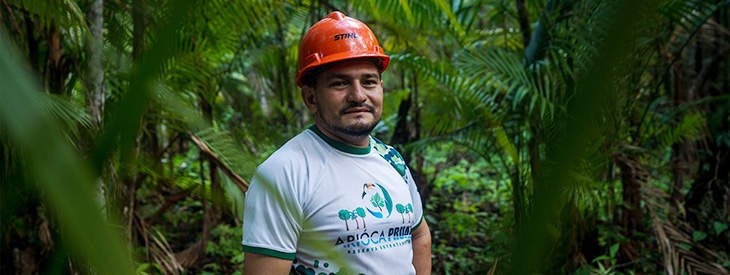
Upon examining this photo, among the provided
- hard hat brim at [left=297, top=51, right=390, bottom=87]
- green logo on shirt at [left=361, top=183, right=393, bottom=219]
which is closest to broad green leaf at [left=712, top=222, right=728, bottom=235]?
green logo on shirt at [left=361, top=183, right=393, bottom=219]

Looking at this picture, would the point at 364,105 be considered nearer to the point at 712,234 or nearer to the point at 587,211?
the point at 587,211

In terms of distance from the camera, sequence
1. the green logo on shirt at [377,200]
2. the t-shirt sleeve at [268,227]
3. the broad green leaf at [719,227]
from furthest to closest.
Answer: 1. the broad green leaf at [719,227]
2. the green logo on shirt at [377,200]
3. the t-shirt sleeve at [268,227]

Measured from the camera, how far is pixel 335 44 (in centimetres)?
117

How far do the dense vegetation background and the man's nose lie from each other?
0.36 m

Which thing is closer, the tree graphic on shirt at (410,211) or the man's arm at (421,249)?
the tree graphic on shirt at (410,211)

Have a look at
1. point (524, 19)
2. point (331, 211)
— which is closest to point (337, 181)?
point (331, 211)

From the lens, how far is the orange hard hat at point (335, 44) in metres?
1.16

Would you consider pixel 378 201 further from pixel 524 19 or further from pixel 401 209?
pixel 524 19

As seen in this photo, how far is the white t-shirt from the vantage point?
103cm

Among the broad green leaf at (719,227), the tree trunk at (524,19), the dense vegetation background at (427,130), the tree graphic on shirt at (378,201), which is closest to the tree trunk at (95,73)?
the dense vegetation background at (427,130)

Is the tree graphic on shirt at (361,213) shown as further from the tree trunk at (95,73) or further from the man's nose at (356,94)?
the tree trunk at (95,73)

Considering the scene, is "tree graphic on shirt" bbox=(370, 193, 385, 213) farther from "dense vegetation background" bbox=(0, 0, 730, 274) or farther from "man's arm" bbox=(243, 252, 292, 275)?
"dense vegetation background" bbox=(0, 0, 730, 274)

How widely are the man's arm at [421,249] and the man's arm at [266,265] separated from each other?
0.48 m

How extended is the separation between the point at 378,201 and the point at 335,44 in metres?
0.41
